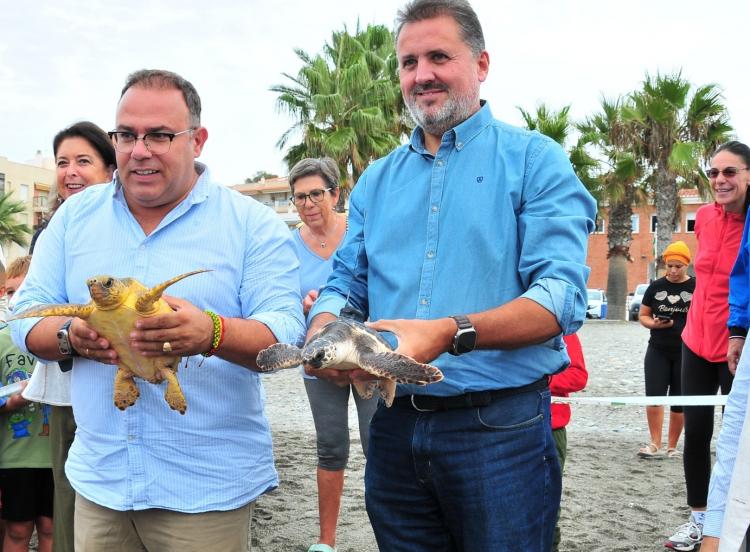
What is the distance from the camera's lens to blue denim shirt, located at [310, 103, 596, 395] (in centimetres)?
192

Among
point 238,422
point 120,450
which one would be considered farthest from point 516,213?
point 120,450

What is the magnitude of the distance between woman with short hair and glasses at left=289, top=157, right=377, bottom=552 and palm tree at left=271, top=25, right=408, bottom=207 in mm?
16958

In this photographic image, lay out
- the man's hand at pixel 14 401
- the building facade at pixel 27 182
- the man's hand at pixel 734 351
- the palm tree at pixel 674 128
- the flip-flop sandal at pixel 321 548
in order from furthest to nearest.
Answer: the building facade at pixel 27 182
the palm tree at pixel 674 128
the flip-flop sandal at pixel 321 548
the man's hand at pixel 734 351
the man's hand at pixel 14 401

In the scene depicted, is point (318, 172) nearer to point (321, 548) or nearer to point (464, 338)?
point (321, 548)

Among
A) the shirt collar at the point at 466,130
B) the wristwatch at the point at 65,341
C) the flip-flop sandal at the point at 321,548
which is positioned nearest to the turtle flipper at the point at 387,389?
the shirt collar at the point at 466,130

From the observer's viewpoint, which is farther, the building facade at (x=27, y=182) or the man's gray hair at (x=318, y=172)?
the building facade at (x=27, y=182)

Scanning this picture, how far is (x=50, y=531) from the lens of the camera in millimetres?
3607

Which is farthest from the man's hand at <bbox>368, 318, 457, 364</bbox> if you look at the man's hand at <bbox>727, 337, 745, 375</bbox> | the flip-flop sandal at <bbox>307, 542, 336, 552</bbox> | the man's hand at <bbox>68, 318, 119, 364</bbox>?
the man's hand at <bbox>727, 337, 745, 375</bbox>

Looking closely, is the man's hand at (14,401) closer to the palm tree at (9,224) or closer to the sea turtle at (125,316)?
the sea turtle at (125,316)

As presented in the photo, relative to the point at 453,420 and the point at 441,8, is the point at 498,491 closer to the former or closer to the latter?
the point at 453,420

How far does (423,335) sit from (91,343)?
0.88m

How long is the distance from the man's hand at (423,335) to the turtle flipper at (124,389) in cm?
71

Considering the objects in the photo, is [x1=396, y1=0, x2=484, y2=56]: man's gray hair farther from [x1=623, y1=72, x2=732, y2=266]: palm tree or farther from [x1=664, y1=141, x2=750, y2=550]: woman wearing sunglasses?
[x1=623, y1=72, x2=732, y2=266]: palm tree

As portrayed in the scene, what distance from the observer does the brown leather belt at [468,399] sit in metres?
1.99
